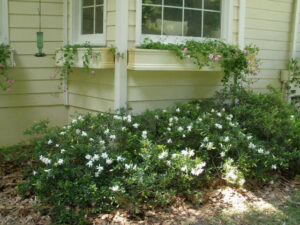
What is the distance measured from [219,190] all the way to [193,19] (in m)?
2.36

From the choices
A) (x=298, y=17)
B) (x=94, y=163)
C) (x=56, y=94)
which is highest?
→ (x=298, y=17)

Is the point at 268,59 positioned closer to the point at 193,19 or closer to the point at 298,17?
the point at 298,17

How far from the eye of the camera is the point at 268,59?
6211 millimetres

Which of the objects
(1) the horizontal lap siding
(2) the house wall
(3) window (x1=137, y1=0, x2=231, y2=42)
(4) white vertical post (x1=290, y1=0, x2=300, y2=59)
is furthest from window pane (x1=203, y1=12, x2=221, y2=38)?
(2) the house wall

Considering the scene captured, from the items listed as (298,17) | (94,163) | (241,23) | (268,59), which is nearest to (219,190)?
(94,163)

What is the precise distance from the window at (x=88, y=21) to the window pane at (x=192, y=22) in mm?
1109

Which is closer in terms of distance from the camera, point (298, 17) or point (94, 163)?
point (94, 163)

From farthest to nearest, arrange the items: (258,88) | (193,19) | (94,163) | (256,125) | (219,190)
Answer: (258,88) → (193,19) → (256,125) → (219,190) → (94,163)

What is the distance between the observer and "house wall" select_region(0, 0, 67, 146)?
5.04m

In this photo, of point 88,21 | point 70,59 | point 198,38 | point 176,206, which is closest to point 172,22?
point 198,38

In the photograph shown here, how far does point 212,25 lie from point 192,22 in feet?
1.13

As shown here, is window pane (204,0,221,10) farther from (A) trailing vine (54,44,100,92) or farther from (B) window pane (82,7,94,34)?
(A) trailing vine (54,44,100,92)

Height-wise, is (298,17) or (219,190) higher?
(298,17)

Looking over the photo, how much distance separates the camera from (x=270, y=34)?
6172mm
